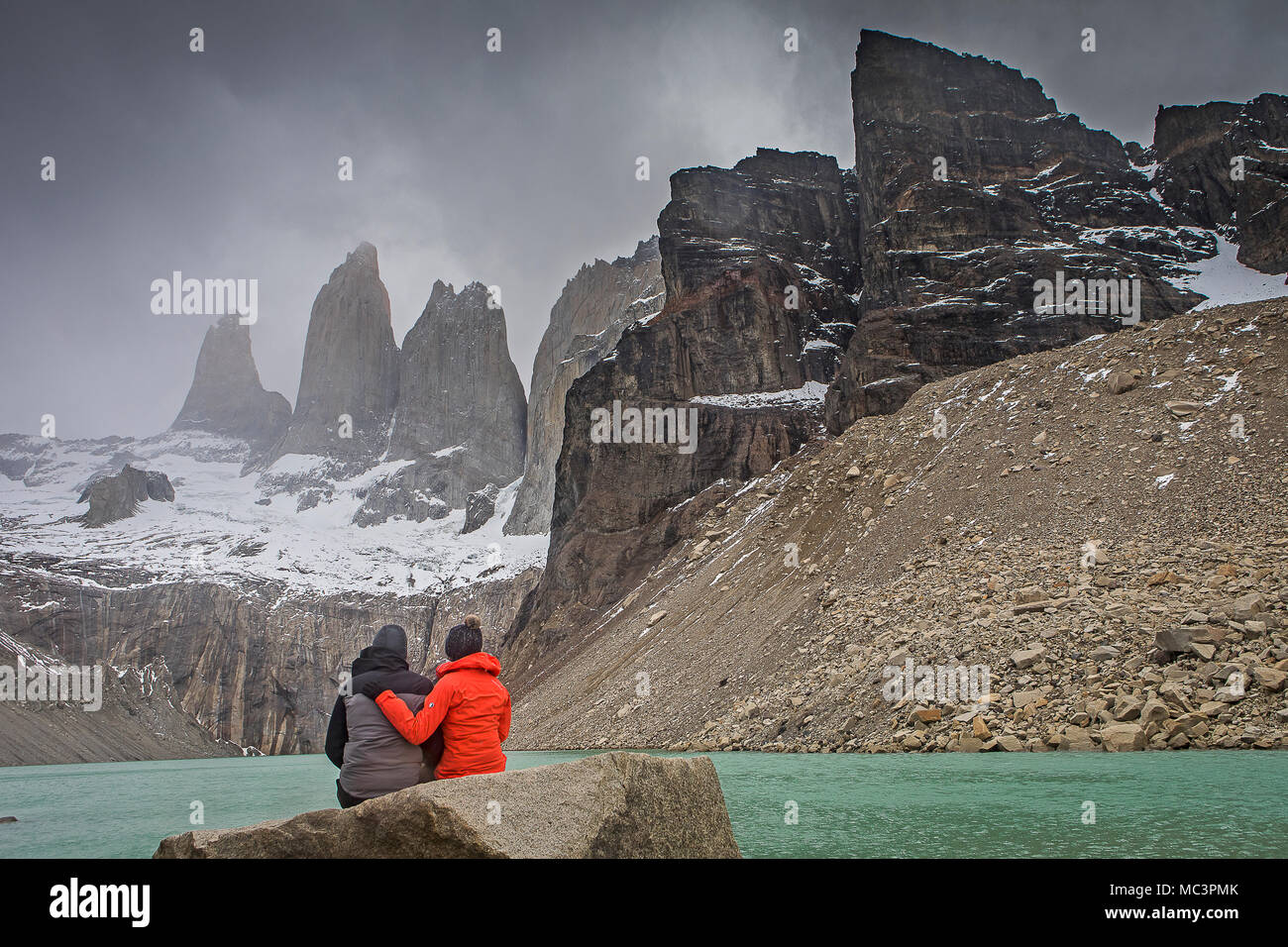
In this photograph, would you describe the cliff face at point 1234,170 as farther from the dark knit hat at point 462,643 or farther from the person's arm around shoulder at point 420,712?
the person's arm around shoulder at point 420,712

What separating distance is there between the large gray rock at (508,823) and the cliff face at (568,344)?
15959 centimetres

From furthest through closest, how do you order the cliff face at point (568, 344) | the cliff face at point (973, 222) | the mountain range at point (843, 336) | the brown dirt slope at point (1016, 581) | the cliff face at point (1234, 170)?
the cliff face at point (568, 344)
the cliff face at point (1234, 170)
the cliff face at point (973, 222)
the mountain range at point (843, 336)
the brown dirt slope at point (1016, 581)

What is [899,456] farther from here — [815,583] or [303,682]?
[303,682]

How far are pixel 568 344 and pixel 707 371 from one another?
107425 mm

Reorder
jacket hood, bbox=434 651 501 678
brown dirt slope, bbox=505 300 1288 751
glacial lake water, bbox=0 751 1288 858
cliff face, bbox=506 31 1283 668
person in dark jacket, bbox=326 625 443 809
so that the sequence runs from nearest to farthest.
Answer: person in dark jacket, bbox=326 625 443 809 → jacket hood, bbox=434 651 501 678 → glacial lake water, bbox=0 751 1288 858 → brown dirt slope, bbox=505 300 1288 751 → cliff face, bbox=506 31 1283 668

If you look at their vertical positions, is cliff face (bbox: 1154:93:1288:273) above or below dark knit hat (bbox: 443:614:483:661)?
above

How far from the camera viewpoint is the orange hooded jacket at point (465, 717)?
6848 millimetres

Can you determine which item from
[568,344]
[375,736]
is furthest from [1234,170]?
[568,344]

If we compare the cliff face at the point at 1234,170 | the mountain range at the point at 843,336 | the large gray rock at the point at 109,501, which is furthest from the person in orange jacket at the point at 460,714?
the large gray rock at the point at 109,501

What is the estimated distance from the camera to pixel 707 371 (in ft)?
275

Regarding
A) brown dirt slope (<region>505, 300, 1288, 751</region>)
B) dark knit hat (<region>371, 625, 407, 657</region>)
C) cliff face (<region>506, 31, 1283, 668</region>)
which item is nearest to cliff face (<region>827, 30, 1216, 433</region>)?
cliff face (<region>506, 31, 1283, 668</region>)

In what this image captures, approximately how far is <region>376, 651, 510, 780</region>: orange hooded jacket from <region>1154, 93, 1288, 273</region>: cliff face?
92.0 m

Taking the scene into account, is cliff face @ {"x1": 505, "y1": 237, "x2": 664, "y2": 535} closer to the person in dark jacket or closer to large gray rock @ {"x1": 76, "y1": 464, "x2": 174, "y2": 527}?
large gray rock @ {"x1": 76, "y1": 464, "x2": 174, "y2": 527}

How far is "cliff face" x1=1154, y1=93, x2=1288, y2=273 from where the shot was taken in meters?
78.1
